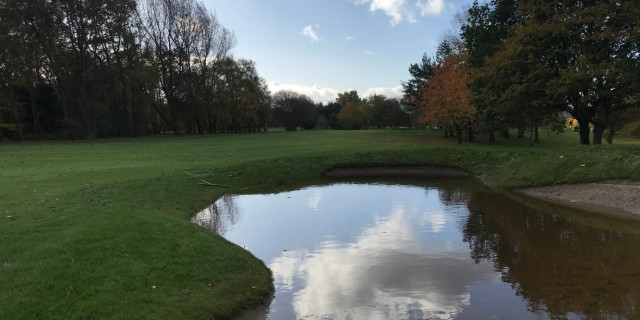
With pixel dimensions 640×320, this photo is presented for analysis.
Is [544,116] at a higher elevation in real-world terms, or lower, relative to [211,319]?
higher

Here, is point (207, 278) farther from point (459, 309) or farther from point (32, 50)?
point (32, 50)

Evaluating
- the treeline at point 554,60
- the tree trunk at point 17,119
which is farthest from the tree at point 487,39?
the tree trunk at point 17,119

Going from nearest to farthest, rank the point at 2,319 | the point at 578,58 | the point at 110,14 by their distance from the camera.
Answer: the point at 2,319
the point at 578,58
the point at 110,14

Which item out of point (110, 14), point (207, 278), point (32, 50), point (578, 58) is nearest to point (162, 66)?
point (110, 14)

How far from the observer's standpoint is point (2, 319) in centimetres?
625

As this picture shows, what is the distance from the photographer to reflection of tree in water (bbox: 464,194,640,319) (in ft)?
26.3

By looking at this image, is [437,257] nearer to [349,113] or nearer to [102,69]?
[102,69]

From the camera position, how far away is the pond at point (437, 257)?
26.5 ft

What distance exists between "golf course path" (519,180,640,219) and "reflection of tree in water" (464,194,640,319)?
2.85 meters

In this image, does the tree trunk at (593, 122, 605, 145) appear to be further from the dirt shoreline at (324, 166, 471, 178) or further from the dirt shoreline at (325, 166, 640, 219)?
the dirt shoreline at (325, 166, 640, 219)

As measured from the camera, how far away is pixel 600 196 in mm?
17625

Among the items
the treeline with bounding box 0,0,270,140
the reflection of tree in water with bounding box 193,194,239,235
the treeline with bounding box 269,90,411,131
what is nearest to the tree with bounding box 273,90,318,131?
the treeline with bounding box 269,90,411,131

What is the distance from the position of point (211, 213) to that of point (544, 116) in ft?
88.2

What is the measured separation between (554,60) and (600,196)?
15509mm
